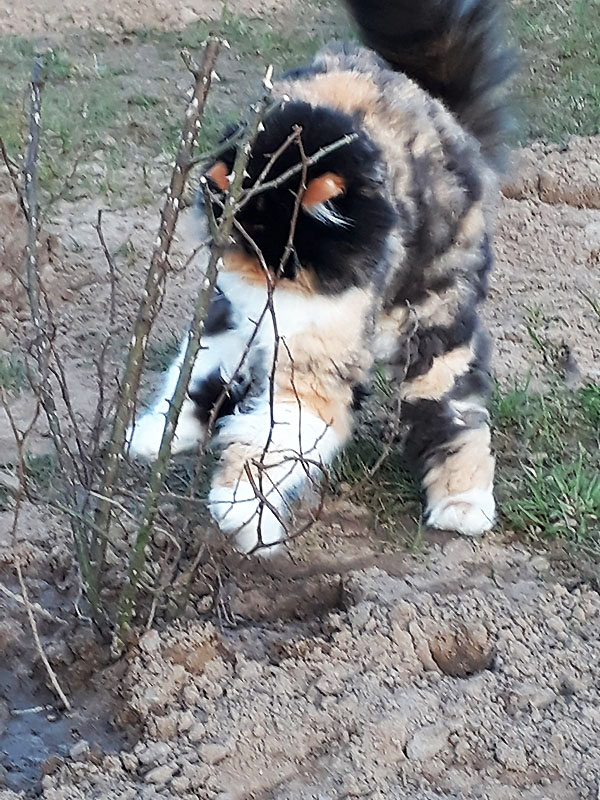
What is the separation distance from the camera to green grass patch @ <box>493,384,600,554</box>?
3.07 metres

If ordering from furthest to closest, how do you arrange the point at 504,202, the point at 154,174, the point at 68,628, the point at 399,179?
1. the point at 154,174
2. the point at 504,202
3. the point at 399,179
4. the point at 68,628

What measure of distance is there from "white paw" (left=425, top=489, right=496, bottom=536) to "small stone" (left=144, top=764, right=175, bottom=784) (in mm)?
1191

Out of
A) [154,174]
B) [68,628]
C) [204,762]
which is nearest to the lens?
[204,762]

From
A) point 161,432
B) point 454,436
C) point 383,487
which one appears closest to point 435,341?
point 454,436

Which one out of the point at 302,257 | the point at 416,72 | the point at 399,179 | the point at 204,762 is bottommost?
the point at 204,762

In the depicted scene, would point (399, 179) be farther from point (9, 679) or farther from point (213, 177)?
point (9, 679)

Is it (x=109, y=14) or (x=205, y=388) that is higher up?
(x=109, y=14)

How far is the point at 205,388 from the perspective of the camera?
3.23 m

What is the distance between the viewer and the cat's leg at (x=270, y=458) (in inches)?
110

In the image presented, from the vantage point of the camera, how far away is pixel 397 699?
244 cm

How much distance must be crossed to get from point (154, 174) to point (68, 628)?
128 inches

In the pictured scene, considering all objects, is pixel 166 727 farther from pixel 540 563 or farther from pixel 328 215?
pixel 328 215

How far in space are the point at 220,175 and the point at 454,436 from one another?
1.18 meters

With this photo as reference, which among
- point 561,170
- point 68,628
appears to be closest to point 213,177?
point 68,628
